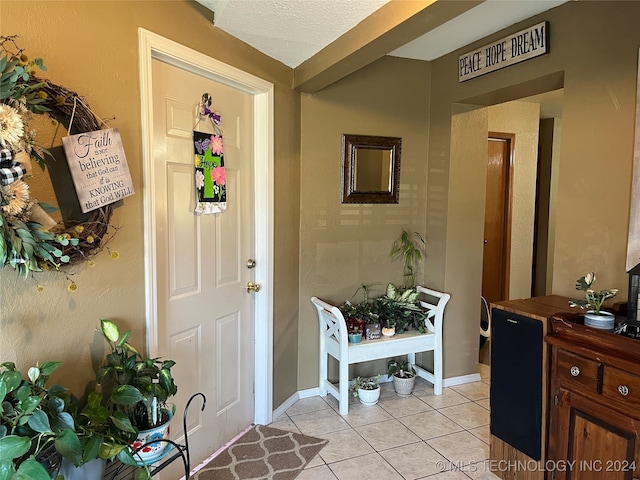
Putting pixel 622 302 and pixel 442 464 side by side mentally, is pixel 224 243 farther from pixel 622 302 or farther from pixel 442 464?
pixel 622 302

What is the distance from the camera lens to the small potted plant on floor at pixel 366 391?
2969 millimetres

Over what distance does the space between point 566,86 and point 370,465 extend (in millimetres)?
2239

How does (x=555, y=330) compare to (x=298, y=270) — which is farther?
(x=298, y=270)

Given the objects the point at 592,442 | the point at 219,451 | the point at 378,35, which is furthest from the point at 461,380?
the point at 378,35

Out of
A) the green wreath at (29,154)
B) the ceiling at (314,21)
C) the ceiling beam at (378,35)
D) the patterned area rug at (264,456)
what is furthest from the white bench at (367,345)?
the green wreath at (29,154)

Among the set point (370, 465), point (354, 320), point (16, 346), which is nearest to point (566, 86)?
point (354, 320)

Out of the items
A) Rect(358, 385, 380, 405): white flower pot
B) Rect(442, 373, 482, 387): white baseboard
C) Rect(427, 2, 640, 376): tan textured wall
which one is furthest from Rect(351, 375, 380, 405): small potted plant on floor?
Rect(427, 2, 640, 376): tan textured wall

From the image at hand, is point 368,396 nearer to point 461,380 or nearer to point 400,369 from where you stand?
point 400,369

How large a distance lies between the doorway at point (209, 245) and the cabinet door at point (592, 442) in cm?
160

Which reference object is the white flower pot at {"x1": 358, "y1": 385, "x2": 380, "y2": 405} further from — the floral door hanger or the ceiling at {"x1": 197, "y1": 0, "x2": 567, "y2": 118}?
the ceiling at {"x1": 197, "y1": 0, "x2": 567, "y2": 118}

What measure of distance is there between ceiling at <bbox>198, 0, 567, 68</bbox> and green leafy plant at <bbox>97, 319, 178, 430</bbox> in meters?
1.46

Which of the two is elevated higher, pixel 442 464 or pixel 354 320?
pixel 354 320

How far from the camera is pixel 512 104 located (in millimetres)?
4133

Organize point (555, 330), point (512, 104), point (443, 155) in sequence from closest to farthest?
point (555, 330)
point (443, 155)
point (512, 104)
